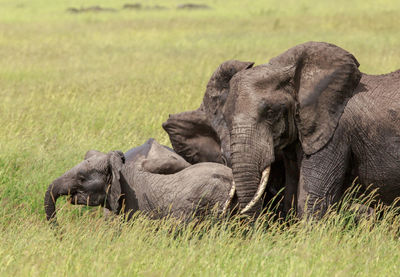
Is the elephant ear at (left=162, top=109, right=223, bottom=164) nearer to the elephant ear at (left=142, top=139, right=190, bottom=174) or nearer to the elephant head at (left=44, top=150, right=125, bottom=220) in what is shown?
the elephant ear at (left=142, top=139, right=190, bottom=174)

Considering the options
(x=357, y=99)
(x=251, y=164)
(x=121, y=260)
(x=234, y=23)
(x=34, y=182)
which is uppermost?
(x=357, y=99)

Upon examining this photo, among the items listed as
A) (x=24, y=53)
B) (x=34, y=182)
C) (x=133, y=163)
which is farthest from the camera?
(x=24, y=53)

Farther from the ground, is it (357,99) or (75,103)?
(357,99)

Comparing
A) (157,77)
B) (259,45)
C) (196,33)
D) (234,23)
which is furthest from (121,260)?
(234,23)

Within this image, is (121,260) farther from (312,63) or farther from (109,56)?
(109,56)

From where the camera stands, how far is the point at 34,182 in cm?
768

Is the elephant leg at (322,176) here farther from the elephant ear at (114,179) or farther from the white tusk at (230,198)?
the elephant ear at (114,179)

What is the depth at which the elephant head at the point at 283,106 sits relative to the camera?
19.3 feet

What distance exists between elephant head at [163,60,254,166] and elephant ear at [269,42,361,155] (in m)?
0.52

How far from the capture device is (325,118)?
6.19m

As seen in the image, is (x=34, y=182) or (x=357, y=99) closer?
(x=357, y=99)

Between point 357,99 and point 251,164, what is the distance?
1113 millimetres

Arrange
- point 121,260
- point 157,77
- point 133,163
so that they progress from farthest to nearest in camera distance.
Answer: point 157,77 → point 133,163 → point 121,260

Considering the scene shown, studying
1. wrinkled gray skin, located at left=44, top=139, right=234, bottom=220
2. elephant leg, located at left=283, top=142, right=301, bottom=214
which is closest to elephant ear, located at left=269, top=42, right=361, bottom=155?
elephant leg, located at left=283, top=142, right=301, bottom=214
